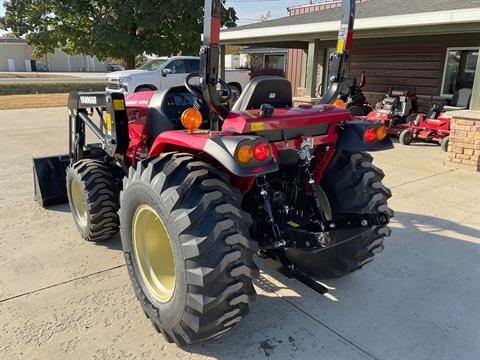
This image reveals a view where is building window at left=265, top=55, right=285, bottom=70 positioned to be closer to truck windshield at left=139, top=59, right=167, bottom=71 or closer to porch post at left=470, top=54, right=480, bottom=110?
truck windshield at left=139, top=59, right=167, bottom=71

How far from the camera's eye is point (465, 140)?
6879 mm

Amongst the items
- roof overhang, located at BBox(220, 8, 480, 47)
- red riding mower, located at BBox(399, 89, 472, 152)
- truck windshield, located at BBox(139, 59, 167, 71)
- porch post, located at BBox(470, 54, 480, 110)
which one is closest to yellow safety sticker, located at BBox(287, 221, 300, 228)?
porch post, located at BBox(470, 54, 480, 110)

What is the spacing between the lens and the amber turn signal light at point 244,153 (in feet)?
6.84

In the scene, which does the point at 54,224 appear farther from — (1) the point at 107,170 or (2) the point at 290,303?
(2) the point at 290,303

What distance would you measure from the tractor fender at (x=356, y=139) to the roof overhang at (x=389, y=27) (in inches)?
210

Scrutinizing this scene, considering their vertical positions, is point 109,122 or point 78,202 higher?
point 109,122

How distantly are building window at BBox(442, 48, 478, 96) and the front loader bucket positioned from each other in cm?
993

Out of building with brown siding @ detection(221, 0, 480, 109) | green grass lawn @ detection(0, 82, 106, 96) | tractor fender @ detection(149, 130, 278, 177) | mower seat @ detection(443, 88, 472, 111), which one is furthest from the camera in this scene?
Result: green grass lawn @ detection(0, 82, 106, 96)

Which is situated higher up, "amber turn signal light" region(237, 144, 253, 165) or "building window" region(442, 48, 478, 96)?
"building window" region(442, 48, 478, 96)

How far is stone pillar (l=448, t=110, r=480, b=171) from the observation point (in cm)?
674

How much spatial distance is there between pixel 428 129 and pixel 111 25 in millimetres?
16025

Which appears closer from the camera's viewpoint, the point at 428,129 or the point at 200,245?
the point at 200,245

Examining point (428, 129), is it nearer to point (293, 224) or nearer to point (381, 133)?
point (381, 133)

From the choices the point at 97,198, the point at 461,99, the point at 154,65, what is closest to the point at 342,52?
the point at 97,198
